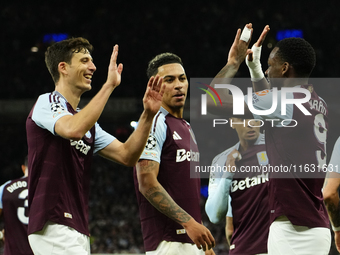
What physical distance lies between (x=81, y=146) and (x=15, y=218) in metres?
3.58

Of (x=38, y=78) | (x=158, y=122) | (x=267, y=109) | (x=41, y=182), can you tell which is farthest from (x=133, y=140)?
(x=38, y=78)

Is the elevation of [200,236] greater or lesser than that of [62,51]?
lesser

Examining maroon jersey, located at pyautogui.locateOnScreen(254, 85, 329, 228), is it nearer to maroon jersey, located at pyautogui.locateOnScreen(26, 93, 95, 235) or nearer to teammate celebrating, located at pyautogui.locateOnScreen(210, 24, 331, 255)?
teammate celebrating, located at pyautogui.locateOnScreen(210, 24, 331, 255)

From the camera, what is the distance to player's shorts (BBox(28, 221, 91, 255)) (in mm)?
3209

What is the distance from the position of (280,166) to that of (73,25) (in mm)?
20962

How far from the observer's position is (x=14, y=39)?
22578 mm

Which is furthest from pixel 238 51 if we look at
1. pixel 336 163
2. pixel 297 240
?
pixel 336 163

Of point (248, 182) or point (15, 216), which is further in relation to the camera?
point (15, 216)

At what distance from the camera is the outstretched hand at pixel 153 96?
352 centimetres

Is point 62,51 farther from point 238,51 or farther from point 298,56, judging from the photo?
point 298,56

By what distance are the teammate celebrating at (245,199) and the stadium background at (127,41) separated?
16.0 meters

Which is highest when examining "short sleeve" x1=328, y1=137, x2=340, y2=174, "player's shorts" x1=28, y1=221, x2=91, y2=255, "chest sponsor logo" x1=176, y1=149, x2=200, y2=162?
"chest sponsor logo" x1=176, y1=149, x2=200, y2=162

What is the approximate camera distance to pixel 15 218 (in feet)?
21.6

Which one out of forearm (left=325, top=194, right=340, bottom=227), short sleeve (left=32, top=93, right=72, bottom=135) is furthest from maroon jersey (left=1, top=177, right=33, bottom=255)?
forearm (left=325, top=194, right=340, bottom=227)
